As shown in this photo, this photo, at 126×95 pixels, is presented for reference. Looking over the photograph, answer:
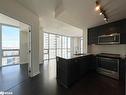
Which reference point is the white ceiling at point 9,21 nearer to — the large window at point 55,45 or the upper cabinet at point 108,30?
the large window at point 55,45

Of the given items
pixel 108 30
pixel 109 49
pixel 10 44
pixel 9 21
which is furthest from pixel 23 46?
pixel 108 30

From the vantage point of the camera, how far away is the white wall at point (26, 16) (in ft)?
10.6

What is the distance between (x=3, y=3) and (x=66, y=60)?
2.38 m

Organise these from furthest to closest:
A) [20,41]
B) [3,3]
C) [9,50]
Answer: [20,41], [9,50], [3,3]

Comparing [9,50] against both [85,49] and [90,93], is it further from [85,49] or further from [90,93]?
[90,93]

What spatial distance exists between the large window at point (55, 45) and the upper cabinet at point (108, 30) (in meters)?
4.16

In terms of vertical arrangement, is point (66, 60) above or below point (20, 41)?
below

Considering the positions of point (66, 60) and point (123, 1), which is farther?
point (66, 60)

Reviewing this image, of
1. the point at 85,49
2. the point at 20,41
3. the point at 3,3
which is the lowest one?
the point at 85,49

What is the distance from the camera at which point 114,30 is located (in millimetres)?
5008

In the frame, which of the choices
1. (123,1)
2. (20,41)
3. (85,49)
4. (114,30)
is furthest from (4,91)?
(20,41)

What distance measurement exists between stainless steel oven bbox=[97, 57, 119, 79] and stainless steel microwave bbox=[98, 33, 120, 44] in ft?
2.43

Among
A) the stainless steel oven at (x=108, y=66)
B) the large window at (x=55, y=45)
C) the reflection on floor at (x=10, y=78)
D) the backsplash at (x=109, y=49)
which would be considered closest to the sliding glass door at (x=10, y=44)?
the reflection on floor at (x=10, y=78)

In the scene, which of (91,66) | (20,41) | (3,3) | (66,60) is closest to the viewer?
(3,3)
